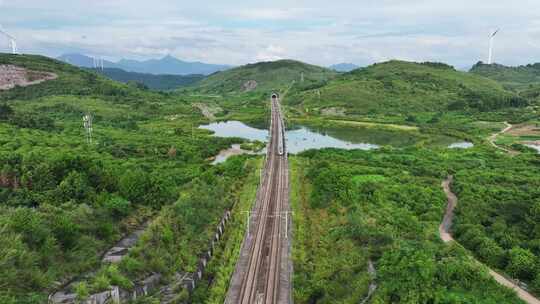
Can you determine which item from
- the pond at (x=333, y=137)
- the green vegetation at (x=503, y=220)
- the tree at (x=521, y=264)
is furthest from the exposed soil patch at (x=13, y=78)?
the tree at (x=521, y=264)

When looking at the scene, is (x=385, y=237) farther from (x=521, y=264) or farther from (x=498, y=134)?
(x=498, y=134)

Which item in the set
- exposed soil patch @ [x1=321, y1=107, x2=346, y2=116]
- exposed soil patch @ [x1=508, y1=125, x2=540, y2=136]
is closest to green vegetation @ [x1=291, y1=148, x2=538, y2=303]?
exposed soil patch @ [x1=508, y1=125, x2=540, y2=136]

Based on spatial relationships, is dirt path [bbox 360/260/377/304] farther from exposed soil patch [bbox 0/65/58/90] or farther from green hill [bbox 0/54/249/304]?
exposed soil patch [bbox 0/65/58/90]

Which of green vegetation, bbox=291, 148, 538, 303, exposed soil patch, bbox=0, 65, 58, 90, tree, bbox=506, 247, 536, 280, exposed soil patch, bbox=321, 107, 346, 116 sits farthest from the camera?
exposed soil patch, bbox=0, 65, 58, 90

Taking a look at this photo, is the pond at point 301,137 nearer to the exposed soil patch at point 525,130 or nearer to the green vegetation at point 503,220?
the green vegetation at point 503,220

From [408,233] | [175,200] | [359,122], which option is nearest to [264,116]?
[359,122]
